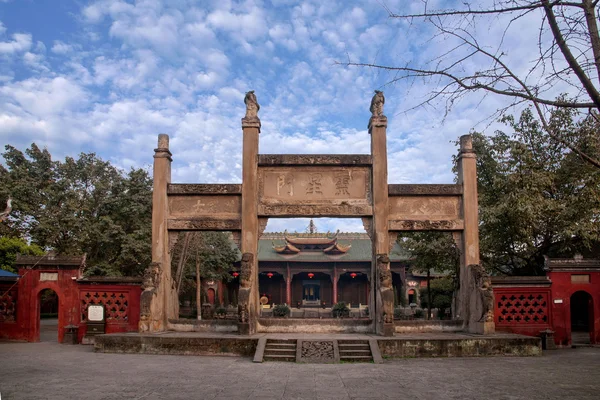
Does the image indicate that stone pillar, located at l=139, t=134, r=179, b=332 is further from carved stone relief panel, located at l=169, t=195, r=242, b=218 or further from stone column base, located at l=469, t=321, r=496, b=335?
stone column base, located at l=469, t=321, r=496, b=335

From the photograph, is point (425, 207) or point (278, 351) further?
point (425, 207)

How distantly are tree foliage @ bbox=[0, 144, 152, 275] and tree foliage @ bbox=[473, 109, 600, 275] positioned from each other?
545 inches

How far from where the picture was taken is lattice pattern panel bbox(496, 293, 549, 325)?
44.8 ft

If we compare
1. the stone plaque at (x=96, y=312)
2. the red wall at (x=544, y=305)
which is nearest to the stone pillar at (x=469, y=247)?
the red wall at (x=544, y=305)

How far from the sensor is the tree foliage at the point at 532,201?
49.3 ft

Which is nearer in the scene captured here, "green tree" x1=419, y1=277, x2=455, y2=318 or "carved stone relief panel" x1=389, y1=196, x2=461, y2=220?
"carved stone relief panel" x1=389, y1=196, x2=461, y2=220

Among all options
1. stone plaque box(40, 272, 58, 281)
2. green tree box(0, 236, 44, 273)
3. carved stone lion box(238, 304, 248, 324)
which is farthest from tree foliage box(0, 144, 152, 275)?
carved stone lion box(238, 304, 248, 324)

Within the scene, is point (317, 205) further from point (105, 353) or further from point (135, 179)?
point (135, 179)

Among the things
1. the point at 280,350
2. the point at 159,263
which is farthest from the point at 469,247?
the point at 159,263

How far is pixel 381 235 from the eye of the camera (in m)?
13.2

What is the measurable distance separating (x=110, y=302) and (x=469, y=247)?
10219mm

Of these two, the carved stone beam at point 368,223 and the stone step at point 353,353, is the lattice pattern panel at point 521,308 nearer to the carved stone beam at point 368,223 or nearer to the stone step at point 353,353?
the carved stone beam at point 368,223

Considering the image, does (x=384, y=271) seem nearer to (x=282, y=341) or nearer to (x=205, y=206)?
(x=282, y=341)

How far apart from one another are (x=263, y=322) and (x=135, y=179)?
1147 cm
